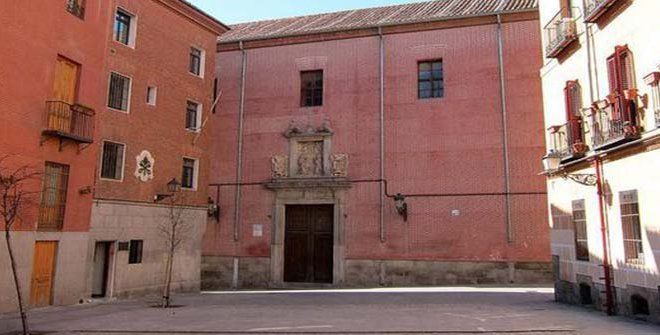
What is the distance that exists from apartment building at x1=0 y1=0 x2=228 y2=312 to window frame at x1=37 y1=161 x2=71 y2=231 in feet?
0.09

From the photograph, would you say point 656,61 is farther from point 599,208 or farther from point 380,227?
point 380,227

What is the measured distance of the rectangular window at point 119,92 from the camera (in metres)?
17.5

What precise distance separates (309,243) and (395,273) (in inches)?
160

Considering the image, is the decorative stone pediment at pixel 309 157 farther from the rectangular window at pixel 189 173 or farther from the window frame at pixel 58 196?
the window frame at pixel 58 196

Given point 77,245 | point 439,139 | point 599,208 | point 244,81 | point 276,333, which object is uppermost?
point 244,81

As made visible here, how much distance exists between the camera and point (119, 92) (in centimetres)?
1786

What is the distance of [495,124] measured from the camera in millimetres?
21594

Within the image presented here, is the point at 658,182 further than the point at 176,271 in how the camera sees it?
No

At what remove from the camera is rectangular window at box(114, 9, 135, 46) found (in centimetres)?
1792

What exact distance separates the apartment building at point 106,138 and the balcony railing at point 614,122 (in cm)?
1322

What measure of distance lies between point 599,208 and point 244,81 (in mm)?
17381

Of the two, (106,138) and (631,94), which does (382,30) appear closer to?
(106,138)

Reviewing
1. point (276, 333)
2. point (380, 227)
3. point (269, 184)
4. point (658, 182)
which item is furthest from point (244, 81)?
point (658, 182)

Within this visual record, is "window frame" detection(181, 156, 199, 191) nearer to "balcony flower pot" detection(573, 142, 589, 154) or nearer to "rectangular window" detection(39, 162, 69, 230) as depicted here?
"rectangular window" detection(39, 162, 69, 230)
